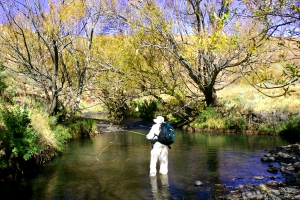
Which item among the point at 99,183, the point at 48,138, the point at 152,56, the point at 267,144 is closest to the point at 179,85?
the point at 152,56

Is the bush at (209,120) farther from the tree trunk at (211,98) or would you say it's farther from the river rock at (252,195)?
the river rock at (252,195)

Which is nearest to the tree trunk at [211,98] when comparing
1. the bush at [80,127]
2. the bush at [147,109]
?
the bush at [147,109]

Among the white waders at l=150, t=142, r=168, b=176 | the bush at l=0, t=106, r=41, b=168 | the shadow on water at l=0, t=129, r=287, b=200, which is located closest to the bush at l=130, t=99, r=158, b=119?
the shadow on water at l=0, t=129, r=287, b=200

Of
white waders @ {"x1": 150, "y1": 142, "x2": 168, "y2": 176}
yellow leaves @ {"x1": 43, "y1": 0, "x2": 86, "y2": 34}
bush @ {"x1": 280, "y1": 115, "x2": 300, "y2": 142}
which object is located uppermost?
yellow leaves @ {"x1": 43, "y1": 0, "x2": 86, "y2": 34}

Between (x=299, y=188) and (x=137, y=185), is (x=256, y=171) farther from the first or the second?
(x=137, y=185)

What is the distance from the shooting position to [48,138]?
1282 cm

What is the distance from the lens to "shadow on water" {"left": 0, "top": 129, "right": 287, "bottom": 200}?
8992mm

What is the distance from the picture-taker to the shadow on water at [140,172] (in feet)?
29.5

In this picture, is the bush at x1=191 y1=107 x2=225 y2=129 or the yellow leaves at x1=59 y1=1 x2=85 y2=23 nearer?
the yellow leaves at x1=59 y1=1 x2=85 y2=23

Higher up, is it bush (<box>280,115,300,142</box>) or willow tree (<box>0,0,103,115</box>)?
willow tree (<box>0,0,103,115</box>)

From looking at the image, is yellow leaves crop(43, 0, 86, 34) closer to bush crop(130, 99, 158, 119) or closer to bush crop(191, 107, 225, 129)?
bush crop(191, 107, 225, 129)

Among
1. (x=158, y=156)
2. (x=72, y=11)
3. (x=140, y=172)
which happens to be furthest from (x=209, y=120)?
(x=158, y=156)

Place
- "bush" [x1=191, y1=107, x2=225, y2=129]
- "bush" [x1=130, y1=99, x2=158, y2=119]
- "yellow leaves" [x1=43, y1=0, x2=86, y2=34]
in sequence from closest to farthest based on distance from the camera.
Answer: "yellow leaves" [x1=43, y1=0, x2=86, y2=34] → "bush" [x1=191, y1=107, x2=225, y2=129] → "bush" [x1=130, y1=99, x2=158, y2=119]

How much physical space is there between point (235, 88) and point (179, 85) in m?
7.98
